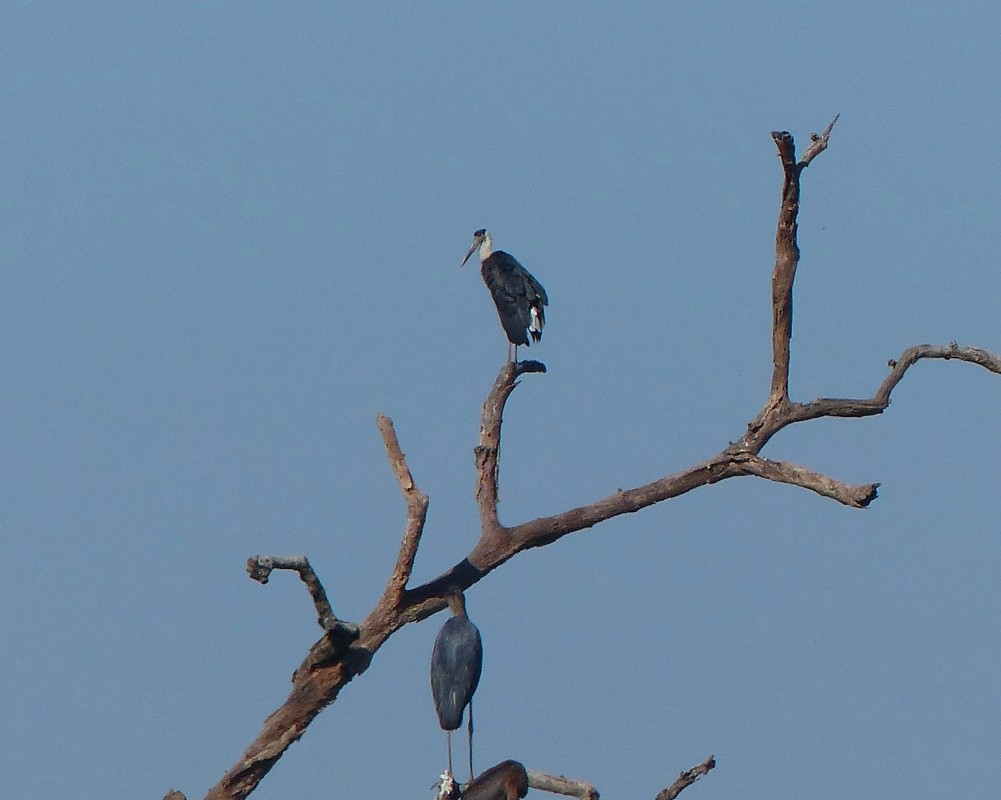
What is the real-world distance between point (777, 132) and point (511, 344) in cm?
473

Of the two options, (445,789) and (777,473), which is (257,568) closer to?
(445,789)

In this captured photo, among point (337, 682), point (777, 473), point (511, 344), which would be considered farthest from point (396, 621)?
point (511, 344)

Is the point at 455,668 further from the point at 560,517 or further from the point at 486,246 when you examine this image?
the point at 486,246

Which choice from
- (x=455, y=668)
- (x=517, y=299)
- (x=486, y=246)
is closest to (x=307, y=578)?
(x=455, y=668)

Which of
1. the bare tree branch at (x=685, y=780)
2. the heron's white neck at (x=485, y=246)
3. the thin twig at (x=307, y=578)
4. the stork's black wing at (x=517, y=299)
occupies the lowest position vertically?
the bare tree branch at (x=685, y=780)

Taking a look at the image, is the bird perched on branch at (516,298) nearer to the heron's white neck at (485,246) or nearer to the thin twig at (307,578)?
the heron's white neck at (485,246)

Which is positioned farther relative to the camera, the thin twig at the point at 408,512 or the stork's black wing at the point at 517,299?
the stork's black wing at the point at 517,299

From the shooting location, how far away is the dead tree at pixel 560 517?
7.62m

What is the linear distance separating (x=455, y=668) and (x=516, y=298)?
13.1 feet

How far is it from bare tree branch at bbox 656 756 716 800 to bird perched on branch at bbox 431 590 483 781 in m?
1.44

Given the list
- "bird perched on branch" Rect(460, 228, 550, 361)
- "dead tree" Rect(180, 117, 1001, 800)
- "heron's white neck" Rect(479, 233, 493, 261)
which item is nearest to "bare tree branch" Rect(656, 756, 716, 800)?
"dead tree" Rect(180, 117, 1001, 800)

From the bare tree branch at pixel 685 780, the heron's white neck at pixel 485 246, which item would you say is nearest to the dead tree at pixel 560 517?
the bare tree branch at pixel 685 780

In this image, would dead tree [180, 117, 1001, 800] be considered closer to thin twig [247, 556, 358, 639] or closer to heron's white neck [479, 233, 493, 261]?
thin twig [247, 556, 358, 639]

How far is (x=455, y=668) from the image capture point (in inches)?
340
